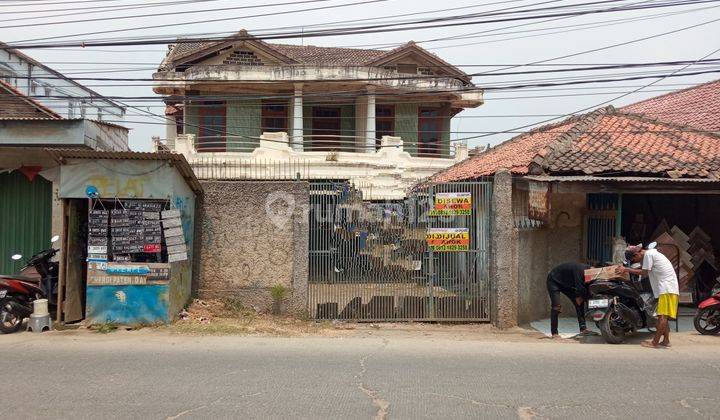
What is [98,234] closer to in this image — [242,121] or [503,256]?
[503,256]

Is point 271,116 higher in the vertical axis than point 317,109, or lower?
lower

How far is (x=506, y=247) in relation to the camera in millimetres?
10203

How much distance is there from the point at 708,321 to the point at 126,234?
31.5 ft

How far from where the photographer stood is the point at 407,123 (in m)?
25.5

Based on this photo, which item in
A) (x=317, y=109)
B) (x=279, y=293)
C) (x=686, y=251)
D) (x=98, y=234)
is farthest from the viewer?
(x=317, y=109)

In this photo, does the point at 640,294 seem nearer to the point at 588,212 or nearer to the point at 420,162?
the point at 588,212

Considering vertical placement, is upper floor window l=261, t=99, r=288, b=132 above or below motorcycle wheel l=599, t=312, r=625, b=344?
above

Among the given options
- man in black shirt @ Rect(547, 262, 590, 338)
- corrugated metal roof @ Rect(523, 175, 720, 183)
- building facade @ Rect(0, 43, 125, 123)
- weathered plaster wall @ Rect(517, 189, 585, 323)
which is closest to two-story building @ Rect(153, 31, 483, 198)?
building facade @ Rect(0, 43, 125, 123)

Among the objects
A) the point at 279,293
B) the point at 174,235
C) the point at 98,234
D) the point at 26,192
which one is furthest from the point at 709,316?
the point at 26,192

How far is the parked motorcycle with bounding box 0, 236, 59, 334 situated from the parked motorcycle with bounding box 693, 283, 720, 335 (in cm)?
1067

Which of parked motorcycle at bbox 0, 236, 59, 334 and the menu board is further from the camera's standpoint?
the menu board

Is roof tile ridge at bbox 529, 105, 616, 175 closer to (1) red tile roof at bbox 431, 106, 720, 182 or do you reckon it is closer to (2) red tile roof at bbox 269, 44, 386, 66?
(1) red tile roof at bbox 431, 106, 720, 182

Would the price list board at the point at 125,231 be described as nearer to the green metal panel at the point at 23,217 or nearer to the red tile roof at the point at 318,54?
the green metal panel at the point at 23,217

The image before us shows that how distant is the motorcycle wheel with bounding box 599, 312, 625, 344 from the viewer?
9008mm
